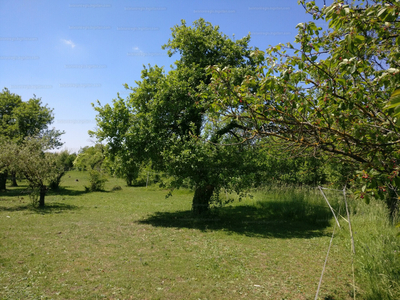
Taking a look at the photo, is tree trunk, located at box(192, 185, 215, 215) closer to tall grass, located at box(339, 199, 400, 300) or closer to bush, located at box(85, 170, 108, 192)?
tall grass, located at box(339, 199, 400, 300)

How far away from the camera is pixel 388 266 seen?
17.6 feet

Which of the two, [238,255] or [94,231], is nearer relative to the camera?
[238,255]

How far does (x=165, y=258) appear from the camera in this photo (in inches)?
283

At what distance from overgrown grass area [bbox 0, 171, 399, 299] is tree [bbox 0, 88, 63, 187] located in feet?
50.8

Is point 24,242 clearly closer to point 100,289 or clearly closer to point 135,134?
point 100,289

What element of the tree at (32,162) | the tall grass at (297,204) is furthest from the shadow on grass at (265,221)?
the tree at (32,162)

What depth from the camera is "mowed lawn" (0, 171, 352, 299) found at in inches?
207

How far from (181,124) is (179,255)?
6.49 meters

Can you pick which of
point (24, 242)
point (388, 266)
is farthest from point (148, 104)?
point (388, 266)

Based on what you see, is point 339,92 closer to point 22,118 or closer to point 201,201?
point 201,201

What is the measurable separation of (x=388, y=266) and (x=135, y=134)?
9123 mm

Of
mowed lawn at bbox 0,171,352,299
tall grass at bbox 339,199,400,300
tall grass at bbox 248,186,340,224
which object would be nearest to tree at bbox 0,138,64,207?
mowed lawn at bbox 0,171,352,299

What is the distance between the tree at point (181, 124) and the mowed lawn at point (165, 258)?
241 centimetres

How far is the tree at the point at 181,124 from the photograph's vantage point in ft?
36.0
